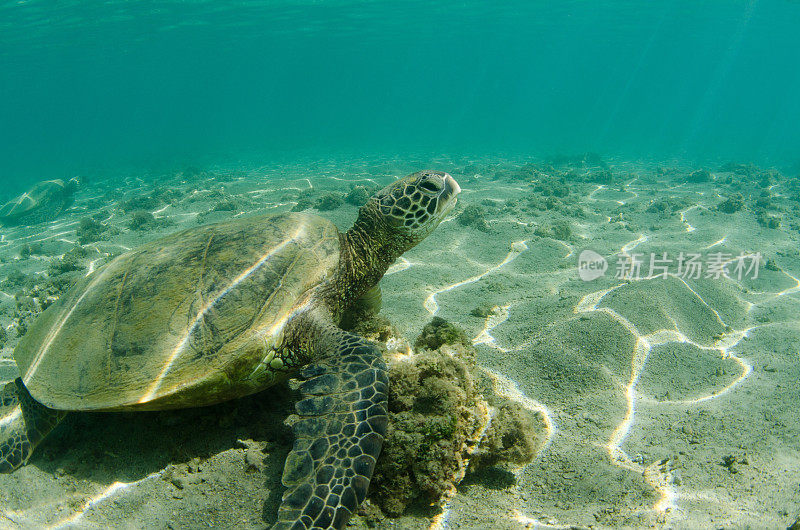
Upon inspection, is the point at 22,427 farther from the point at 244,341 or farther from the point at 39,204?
the point at 39,204

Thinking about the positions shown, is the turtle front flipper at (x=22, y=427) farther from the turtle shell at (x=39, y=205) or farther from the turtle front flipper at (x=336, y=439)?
the turtle shell at (x=39, y=205)

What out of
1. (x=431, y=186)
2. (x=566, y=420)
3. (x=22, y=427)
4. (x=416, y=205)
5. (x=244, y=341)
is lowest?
(x=22, y=427)

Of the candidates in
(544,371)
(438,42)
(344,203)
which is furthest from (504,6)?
(544,371)

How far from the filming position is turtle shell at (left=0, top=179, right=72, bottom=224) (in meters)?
12.1

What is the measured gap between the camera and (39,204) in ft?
40.9

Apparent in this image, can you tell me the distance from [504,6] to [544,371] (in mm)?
45847

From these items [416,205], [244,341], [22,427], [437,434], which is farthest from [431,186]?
[22,427]

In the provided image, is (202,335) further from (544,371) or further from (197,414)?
(544,371)

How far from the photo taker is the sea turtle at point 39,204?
1205 centimetres

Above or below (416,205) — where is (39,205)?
below

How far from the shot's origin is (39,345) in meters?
2.79

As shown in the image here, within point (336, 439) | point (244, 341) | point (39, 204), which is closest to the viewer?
point (336, 439)

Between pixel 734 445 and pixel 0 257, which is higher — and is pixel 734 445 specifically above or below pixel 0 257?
above

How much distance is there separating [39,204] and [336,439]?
1634cm
